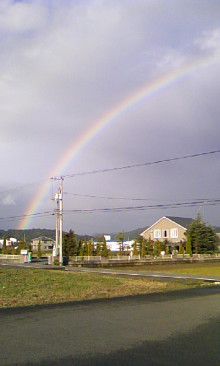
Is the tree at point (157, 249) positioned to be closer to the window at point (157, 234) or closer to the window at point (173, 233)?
the window at point (173, 233)

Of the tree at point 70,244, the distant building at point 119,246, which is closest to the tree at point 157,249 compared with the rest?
the tree at point 70,244

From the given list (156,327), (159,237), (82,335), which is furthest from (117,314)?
(159,237)

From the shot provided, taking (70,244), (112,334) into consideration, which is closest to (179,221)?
(70,244)

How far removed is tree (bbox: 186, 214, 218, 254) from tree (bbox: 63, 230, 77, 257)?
18.7 m

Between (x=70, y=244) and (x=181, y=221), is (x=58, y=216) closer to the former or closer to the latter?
(x=70, y=244)

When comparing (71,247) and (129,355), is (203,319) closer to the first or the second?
(129,355)

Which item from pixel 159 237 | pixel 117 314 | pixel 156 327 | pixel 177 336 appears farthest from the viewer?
pixel 159 237

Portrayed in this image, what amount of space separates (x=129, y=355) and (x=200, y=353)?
1207mm

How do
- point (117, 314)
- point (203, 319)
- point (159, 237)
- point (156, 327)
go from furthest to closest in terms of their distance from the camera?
point (159, 237) < point (117, 314) < point (203, 319) < point (156, 327)

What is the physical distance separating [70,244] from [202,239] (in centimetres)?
2142

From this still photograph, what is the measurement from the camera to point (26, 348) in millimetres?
6891

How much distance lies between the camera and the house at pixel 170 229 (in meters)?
76.4

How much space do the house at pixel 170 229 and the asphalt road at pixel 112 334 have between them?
64.3m

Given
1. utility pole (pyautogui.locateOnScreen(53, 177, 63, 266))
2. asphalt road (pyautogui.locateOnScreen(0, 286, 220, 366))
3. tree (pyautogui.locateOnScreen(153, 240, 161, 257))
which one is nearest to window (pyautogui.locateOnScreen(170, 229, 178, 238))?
tree (pyautogui.locateOnScreen(153, 240, 161, 257))
